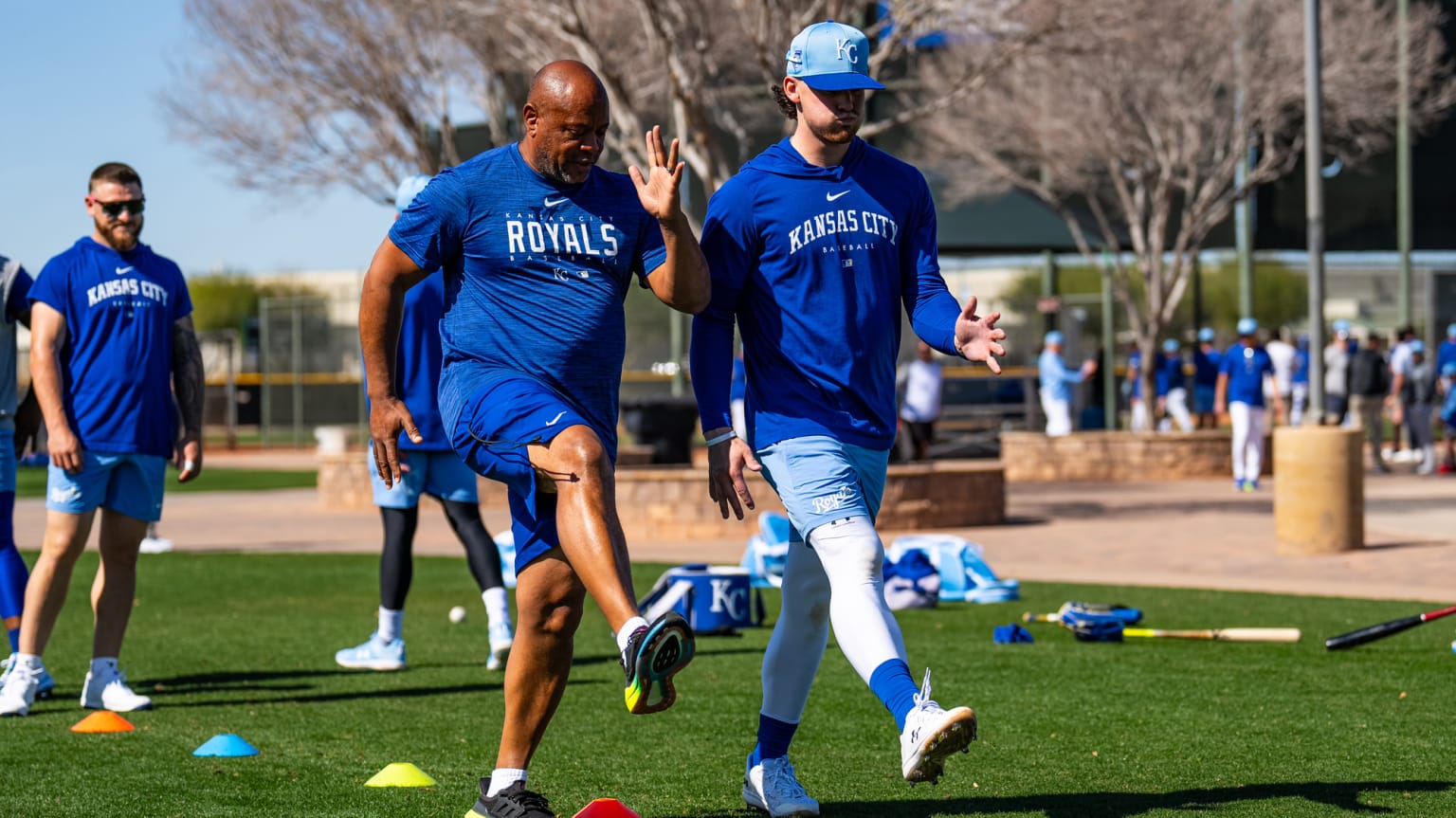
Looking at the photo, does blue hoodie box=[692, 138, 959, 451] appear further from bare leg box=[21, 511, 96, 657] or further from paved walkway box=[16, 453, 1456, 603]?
paved walkway box=[16, 453, 1456, 603]

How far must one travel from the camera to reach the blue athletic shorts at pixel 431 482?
802cm

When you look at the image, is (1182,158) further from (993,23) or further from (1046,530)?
(1046,530)

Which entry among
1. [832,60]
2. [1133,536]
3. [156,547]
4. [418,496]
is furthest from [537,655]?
[1133,536]

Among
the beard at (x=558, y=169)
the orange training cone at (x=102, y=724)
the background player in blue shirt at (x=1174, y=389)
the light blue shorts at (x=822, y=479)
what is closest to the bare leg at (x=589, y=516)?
the light blue shorts at (x=822, y=479)

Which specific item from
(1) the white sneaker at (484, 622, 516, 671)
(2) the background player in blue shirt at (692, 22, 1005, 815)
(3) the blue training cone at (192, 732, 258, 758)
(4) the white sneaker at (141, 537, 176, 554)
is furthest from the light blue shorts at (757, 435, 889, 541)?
(4) the white sneaker at (141, 537, 176, 554)

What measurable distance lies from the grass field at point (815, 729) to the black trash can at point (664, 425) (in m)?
13.3

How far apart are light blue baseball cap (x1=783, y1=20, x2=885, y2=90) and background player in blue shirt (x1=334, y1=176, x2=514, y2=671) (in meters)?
3.45

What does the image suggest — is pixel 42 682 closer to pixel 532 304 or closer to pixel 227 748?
pixel 227 748

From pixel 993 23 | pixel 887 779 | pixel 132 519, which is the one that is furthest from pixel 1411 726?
pixel 993 23

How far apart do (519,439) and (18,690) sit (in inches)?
135

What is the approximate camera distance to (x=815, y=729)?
642cm

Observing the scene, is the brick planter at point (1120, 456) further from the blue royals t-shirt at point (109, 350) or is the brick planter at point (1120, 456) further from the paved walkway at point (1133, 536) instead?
the blue royals t-shirt at point (109, 350)

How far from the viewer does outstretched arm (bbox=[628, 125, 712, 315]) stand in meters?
4.34

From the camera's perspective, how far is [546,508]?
4477 mm
